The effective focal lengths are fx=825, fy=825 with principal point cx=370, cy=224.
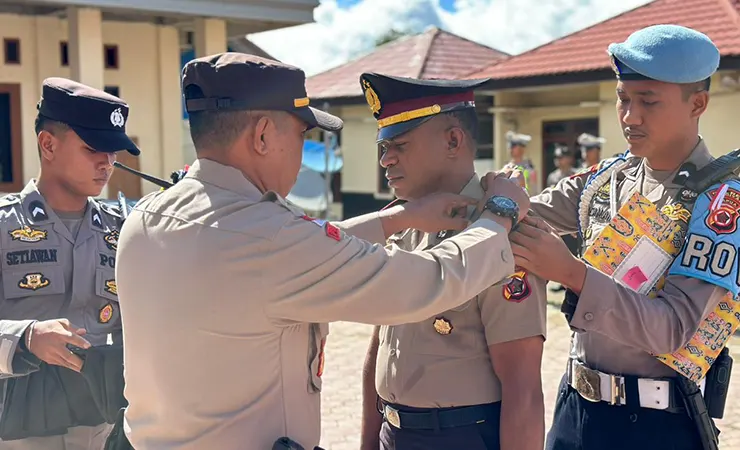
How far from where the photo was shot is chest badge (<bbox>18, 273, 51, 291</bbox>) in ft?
9.28

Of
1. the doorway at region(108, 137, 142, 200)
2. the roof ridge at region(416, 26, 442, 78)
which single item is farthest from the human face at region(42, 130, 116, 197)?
the roof ridge at region(416, 26, 442, 78)

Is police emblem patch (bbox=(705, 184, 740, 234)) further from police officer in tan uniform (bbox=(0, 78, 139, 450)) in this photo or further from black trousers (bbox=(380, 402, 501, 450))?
police officer in tan uniform (bbox=(0, 78, 139, 450))

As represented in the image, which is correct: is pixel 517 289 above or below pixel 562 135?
below

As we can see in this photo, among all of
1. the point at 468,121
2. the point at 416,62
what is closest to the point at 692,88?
the point at 468,121

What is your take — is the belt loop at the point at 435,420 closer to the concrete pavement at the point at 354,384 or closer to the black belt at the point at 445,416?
the black belt at the point at 445,416

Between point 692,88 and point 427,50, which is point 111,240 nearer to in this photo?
point 692,88

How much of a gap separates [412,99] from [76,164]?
1.29 metres

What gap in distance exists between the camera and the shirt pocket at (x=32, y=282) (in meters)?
2.82

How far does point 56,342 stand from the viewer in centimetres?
253

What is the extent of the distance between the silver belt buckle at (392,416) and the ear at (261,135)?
3.22ft

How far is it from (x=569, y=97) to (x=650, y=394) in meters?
13.8

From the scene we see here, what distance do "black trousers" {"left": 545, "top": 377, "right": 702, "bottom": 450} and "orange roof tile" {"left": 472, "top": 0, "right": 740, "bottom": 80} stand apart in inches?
448

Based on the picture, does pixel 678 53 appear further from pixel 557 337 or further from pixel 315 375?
pixel 557 337

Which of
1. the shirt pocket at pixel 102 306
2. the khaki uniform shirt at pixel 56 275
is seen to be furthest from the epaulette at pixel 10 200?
the shirt pocket at pixel 102 306
